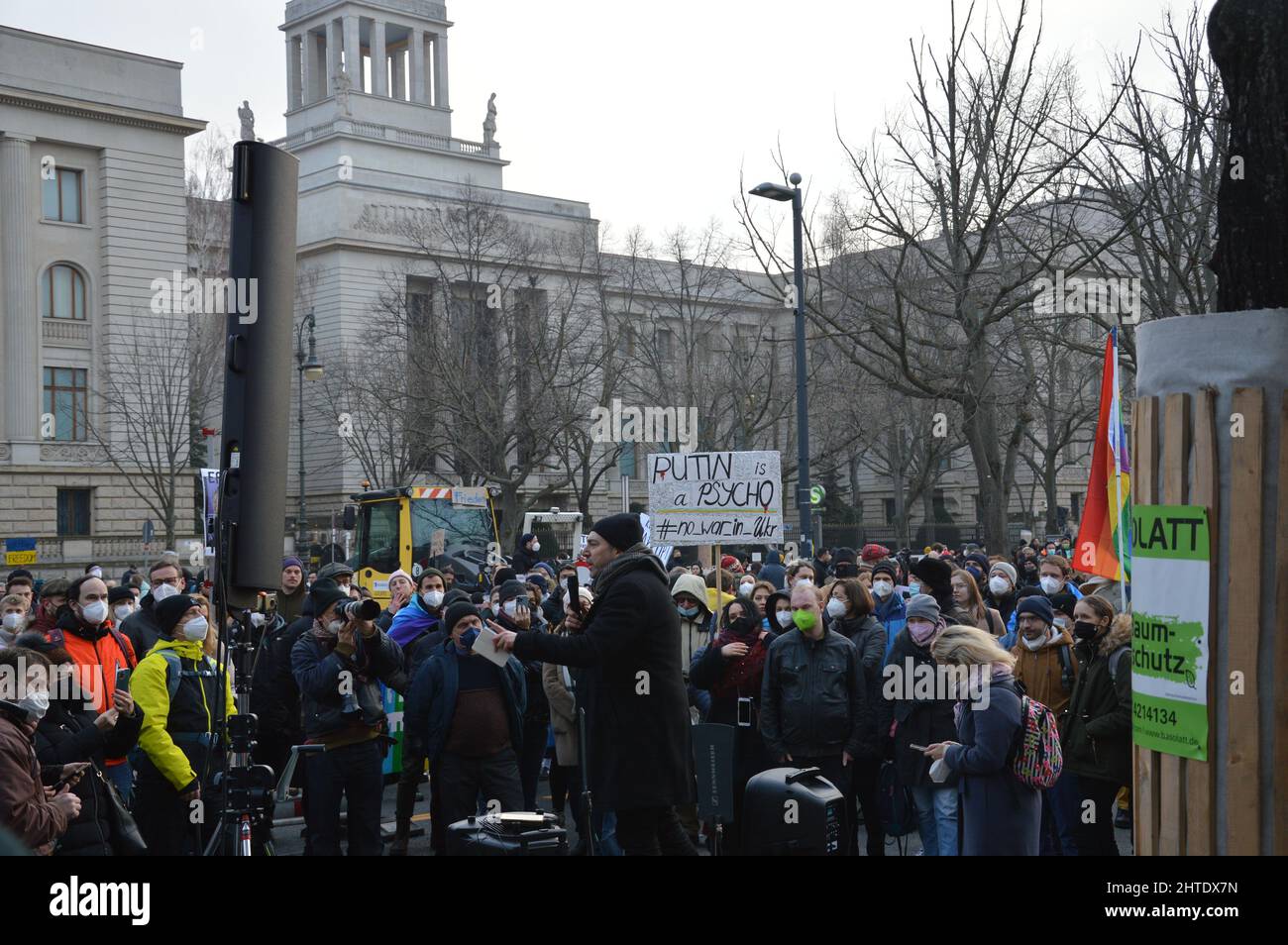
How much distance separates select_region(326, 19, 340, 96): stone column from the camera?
8231 cm

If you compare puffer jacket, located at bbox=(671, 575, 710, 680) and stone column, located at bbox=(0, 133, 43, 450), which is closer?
puffer jacket, located at bbox=(671, 575, 710, 680)

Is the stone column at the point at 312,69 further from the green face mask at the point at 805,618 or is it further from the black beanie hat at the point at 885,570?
the green face mask at the point at 805,618

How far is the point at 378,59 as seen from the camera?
82.2m

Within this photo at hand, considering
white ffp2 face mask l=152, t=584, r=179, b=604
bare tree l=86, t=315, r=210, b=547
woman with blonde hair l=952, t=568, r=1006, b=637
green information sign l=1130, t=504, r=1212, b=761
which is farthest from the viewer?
bare tree l=86, t=315, r=210, b=547

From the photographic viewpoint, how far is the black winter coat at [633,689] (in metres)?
6.80

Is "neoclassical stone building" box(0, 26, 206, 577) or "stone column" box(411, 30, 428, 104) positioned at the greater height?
"stone column" box(411, 30, 428, 104)

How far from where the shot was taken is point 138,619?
454 inches

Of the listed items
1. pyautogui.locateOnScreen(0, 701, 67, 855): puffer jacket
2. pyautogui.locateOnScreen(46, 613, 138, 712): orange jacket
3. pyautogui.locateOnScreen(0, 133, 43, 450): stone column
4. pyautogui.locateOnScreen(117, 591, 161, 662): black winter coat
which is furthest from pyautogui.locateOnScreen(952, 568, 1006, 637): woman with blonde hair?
pyautogui.locateOnScreen(0, 133, 43, 450): stone column

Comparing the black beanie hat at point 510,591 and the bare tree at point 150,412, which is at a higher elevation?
the bare tree at point 150,412

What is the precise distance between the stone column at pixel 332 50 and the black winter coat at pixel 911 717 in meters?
78.4

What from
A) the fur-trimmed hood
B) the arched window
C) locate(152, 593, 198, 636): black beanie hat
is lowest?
the fur-trimmed hood

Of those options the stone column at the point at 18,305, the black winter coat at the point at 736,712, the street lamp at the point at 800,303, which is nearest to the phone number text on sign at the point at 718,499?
the black winter coat at the point at 736,712

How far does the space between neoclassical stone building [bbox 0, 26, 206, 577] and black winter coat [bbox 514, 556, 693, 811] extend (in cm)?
4295

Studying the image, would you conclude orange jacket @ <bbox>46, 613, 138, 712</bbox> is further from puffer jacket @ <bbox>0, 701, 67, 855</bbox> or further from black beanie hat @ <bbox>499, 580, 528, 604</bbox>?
black beanie hat @ <bbox>499, 580, 528, 604</bbox>
